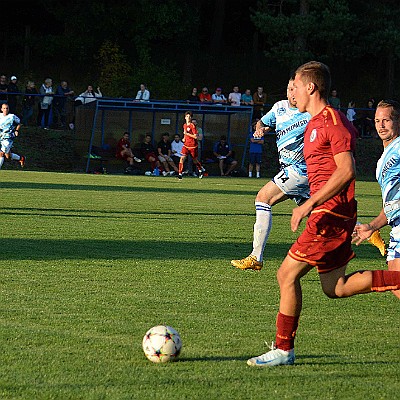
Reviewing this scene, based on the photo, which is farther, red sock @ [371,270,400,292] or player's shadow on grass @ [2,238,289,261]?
player's shadow on grass @ [2,238,289,261]

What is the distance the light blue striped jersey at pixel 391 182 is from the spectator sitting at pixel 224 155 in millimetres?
27760

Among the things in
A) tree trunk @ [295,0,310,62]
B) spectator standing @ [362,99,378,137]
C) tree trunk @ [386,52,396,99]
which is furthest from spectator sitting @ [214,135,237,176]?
tree trunk @ [386,52,396,99]

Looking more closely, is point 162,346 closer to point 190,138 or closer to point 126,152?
point 190,138

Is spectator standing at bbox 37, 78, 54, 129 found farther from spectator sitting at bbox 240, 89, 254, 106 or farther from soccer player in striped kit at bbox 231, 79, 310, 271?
soccer player in striped kit at bbox 231, 79, 310, 271

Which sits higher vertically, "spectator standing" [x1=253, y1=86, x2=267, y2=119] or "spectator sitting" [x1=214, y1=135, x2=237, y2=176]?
"spectator standing" [x1=253, y1=86, x2=267, y2=119]

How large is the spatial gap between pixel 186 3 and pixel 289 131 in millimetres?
41148

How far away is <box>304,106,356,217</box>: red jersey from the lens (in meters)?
6.12

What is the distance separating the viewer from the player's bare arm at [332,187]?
5.92m

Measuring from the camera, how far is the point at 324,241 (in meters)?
6.15

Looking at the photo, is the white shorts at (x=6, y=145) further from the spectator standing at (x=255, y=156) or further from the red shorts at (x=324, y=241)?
the red shorts at (x=324, y=241)

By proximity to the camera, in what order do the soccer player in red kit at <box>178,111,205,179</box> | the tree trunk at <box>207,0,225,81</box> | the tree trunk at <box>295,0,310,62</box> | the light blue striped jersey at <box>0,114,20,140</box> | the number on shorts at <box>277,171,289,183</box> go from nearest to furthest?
the number on shorts at <box>277,171,289,183</box>, the light blue striped jersey at <box>0,114,20,140</box>, the soccer player in red kit at <box>178,111,205,179</box>, the tree trunk at <box>295,0,310,62</box>, the tree trunk at <box>207,0,225,81</box>

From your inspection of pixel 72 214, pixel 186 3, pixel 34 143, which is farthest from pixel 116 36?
pixel 72 214

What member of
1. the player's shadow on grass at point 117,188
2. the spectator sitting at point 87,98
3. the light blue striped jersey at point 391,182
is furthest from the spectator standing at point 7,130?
the light blue striped jersey at point 391,182

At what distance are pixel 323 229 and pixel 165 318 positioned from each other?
1.89 metres
